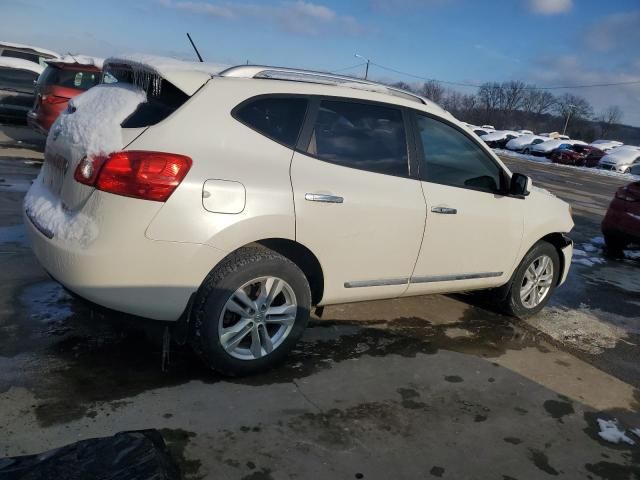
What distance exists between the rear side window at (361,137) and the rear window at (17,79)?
12679 mm

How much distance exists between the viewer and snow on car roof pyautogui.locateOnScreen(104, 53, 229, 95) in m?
3.15

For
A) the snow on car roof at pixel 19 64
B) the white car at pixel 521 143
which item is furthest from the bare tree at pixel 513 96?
the snow on car roof at pixel 19 64

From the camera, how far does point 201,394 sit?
3.13 meters

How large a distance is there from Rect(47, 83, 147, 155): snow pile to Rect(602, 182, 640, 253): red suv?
24.0 feet

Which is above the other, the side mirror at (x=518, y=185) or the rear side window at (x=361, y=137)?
the rear side window at (x=361, y=137)

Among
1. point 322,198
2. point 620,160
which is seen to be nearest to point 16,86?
point 322,198

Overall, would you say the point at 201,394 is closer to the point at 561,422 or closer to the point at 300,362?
the point at 300,362

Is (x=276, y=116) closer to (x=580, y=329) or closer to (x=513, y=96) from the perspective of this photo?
(x=580, y=329)

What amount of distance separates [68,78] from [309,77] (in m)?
8.45

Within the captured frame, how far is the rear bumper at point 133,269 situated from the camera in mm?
2891

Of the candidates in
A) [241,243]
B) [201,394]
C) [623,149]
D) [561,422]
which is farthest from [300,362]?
[623,149]

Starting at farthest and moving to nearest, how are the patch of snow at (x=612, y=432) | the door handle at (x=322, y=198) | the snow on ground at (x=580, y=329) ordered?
the snow on ground at (x=580, y=329), the door handle at (x=322, y=198), the patch of snow at (x=612, y=432)

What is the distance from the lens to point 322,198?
337 cm

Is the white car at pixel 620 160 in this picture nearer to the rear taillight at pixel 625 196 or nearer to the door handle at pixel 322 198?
the rear taillight at pixel 625 196
